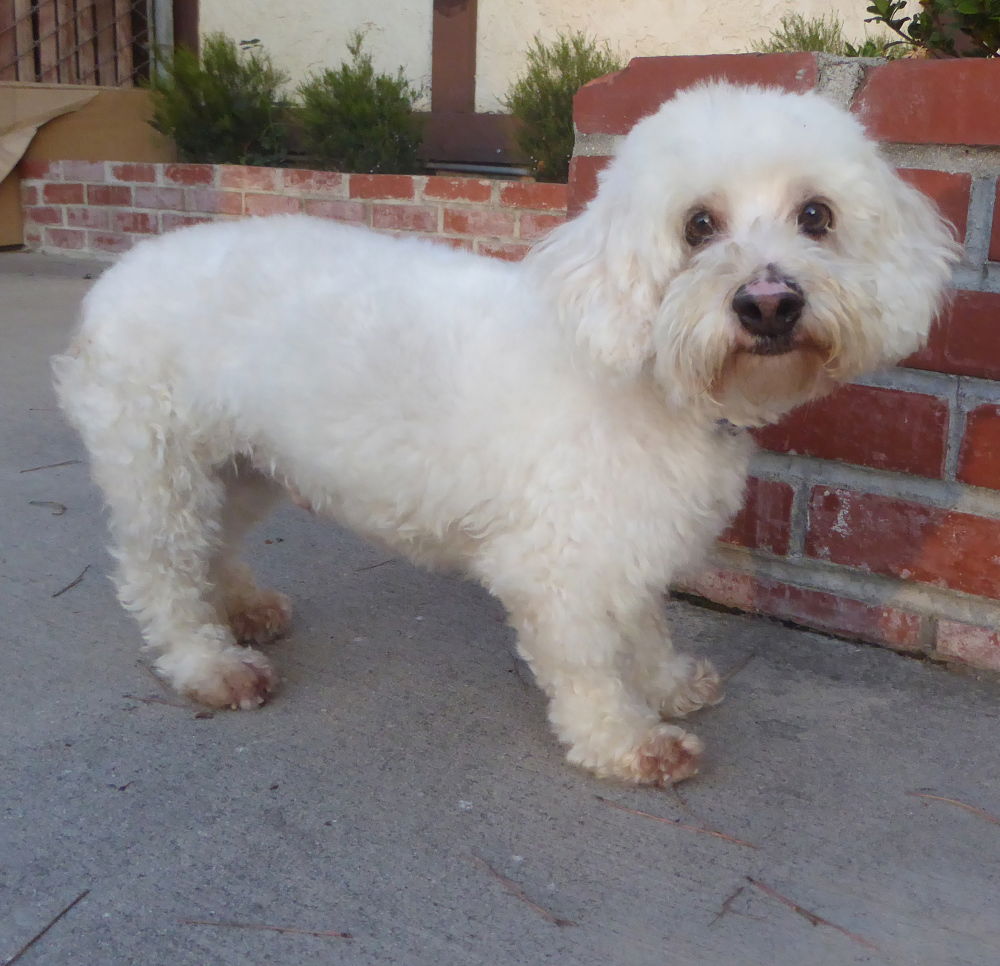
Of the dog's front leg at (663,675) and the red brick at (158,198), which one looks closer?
the dog's front leg at (663,675)

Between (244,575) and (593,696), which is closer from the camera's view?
(593,696)

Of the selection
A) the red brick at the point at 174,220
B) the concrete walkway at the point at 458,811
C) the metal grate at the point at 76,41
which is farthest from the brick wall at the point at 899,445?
the metal grate at the point at 76,41

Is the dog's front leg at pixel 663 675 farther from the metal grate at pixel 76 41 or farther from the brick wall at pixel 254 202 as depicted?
the metal grate at pixel 76 41

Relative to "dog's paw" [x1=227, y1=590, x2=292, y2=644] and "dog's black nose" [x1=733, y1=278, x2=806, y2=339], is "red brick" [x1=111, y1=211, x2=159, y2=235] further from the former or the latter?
"dog's black nose" [x1=733, y1=278, x2=806, y2=339]

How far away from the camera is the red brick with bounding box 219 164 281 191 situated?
6.54 meters

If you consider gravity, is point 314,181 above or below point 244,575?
above

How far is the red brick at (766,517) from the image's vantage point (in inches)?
113

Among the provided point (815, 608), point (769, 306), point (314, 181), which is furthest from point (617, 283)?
point (314, 181)

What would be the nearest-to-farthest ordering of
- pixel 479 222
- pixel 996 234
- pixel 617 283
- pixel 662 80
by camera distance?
pixel 617 283 < pixel 996 234 < pixel 662 80 < pixel 479 222

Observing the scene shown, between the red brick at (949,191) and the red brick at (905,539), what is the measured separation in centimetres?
65

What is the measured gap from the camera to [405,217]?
5984 mm

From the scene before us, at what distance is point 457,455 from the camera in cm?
227

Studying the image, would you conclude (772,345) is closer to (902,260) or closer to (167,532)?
(902,260)

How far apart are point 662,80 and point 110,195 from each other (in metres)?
5.42
